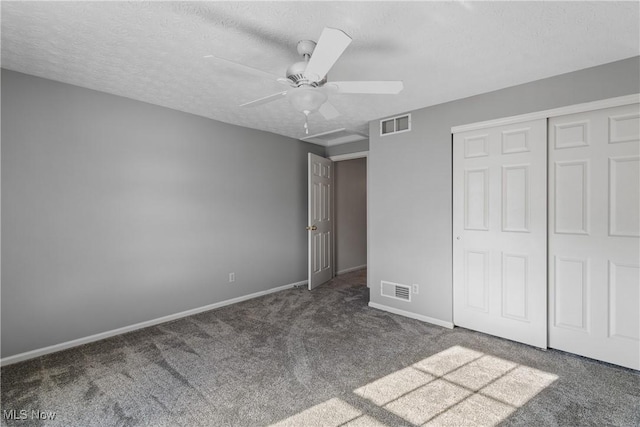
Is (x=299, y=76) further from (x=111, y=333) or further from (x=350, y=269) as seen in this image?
(x=350, y=269)

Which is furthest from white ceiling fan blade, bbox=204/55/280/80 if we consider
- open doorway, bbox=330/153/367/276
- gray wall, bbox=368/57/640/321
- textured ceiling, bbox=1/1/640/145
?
open doorway, bbox=330/153/367/276

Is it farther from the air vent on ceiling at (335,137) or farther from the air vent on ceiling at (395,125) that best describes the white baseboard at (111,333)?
the air vent on ceiling at (395,125)

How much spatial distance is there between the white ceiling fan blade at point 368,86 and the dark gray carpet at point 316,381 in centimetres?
200

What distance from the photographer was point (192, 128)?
3682 millimetres

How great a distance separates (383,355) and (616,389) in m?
1.59

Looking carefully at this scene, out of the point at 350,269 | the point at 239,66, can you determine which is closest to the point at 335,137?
the point at 350,269

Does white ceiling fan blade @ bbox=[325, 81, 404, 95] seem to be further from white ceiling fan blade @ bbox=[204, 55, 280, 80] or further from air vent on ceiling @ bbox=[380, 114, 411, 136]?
air vent on ceiling @ bbox=[380, 114, 411, 136]

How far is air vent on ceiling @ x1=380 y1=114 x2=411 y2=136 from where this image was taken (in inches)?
142

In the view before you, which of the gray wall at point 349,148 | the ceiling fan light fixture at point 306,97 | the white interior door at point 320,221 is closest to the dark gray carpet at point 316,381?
the white interior door at point 320,221

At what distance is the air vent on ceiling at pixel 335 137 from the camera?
15.1ft

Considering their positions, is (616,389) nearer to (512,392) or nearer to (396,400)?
(512,392)

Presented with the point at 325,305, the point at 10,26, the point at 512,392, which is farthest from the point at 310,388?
the point at 10,26

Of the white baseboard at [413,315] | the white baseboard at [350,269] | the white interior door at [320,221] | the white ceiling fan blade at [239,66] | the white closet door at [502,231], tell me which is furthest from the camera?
the white baseboard at [350,269]

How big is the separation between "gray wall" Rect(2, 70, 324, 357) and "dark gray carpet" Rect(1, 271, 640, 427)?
Result: 1.37 ft
